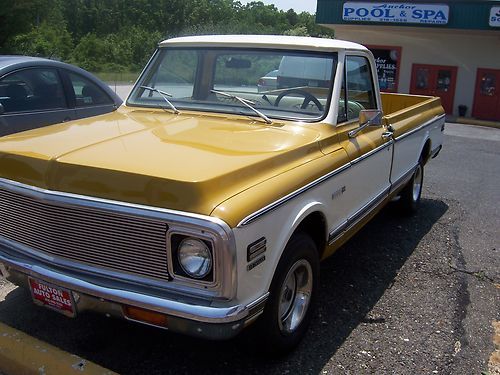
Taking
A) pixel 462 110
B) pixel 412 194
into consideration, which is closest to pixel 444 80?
pixel 462 110

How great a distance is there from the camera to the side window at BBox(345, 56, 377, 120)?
4.20m

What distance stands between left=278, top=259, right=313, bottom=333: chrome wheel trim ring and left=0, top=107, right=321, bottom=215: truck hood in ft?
2.14

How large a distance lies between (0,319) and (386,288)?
2.91 metres

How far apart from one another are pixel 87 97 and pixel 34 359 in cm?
405

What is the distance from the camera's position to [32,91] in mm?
5809

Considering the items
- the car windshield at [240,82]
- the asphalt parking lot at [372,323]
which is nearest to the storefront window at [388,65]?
the asphalt parking lot at [372,323]

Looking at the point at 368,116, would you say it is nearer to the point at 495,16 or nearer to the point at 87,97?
the point at 87,97

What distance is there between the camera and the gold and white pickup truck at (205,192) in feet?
8.39

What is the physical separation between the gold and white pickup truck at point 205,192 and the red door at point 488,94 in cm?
1677

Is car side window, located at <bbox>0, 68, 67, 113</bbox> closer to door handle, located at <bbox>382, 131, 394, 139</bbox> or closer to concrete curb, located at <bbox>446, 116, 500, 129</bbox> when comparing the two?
door handle, located at <bbox>382, 131, 394, 139</bbox>

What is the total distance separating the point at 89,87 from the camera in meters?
6.48

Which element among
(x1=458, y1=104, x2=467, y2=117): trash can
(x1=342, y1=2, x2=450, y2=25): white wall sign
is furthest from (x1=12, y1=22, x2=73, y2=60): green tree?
(x1=458, y1=104, x2=467, y2=117): trash can

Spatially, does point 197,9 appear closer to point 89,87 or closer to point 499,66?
point 499,66

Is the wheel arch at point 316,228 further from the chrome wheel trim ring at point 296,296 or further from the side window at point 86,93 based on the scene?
the side window at point 86,93
